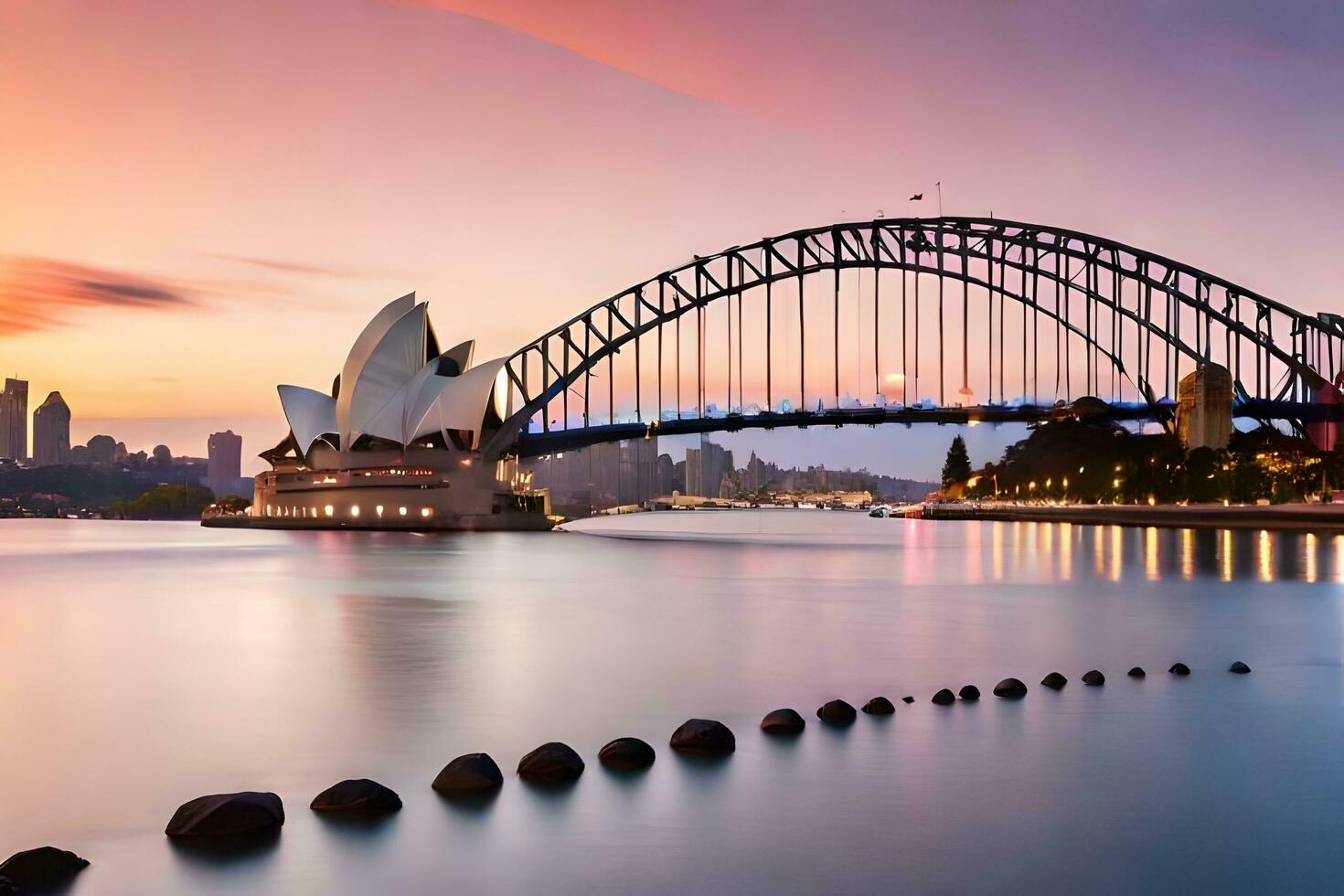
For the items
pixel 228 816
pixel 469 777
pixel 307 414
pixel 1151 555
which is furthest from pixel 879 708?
pixel 307 414

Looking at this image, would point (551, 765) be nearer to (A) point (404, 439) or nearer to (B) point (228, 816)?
(B) point (228, 816)

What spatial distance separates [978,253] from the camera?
102m

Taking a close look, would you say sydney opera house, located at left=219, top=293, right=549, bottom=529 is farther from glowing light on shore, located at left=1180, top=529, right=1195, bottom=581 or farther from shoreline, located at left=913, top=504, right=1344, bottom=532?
glowing light on shore, located at left=1180, top=529, right=1195, bottom=581

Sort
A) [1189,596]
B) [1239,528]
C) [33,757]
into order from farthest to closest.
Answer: [1239,528]
[1189,596]
[33,757]

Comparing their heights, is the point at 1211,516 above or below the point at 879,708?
above

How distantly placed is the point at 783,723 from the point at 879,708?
2021 millimetres

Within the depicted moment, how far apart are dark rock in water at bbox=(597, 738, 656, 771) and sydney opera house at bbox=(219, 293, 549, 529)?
95.8 m

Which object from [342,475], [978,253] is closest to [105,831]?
[978,253]

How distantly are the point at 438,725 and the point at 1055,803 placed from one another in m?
7.64

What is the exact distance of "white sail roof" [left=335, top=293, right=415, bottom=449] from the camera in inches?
4168

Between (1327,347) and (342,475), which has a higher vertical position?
(1327,347)

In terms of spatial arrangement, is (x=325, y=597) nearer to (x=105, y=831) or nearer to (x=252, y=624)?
(x=252, y=624)

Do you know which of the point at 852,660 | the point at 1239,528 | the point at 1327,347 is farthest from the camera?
the point at 1327,347

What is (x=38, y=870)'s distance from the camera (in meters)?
8.64
